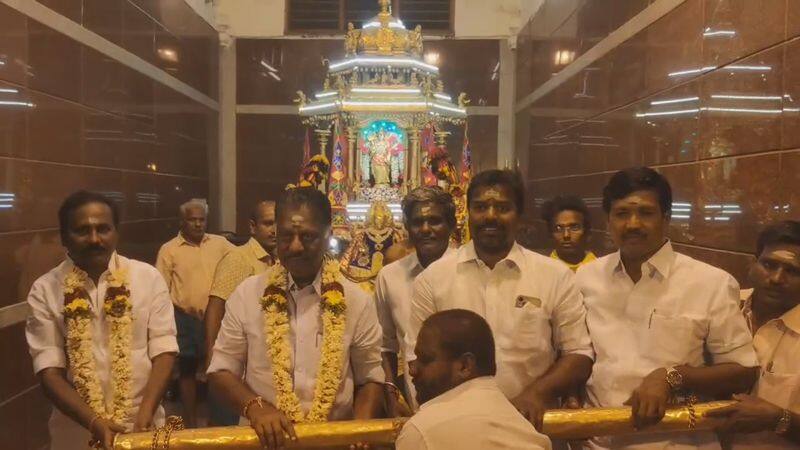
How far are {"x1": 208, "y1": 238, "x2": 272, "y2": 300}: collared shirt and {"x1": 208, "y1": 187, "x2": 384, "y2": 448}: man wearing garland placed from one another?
5.13ft

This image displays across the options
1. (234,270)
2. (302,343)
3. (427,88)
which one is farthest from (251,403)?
(427,88)

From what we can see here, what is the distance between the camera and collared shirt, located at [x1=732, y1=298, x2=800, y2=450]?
7.47 feet

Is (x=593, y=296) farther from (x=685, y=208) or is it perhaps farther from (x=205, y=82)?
(x=205, y=82)

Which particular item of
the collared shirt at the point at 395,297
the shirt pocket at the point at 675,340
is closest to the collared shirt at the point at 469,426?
the shirt pocket at the point at 675,340

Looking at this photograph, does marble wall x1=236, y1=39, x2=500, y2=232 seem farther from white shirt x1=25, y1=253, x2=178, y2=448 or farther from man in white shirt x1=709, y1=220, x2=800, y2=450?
man in white shirt x1=709, y1=220, x2=800, y2=450

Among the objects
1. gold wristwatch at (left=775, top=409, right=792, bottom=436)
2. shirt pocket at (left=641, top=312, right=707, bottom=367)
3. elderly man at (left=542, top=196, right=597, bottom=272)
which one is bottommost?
gold wristwatch at (left=775, top=409, right=792, bottom=436)

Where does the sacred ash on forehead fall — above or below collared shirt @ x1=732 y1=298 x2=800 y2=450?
above

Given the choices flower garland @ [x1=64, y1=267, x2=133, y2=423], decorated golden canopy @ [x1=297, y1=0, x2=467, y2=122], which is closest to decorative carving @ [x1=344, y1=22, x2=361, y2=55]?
decorated golden canopy @ [x1=297, y1=0, x2=467, y2=122]

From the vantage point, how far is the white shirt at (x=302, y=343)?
248 centimetres

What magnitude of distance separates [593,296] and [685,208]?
7.68 feet

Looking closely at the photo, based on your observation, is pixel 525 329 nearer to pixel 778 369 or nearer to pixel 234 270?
pixel 778 369

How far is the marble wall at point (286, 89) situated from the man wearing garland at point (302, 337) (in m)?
8.48

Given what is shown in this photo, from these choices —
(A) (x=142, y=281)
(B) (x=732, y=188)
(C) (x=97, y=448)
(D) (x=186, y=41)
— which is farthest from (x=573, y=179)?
(C) (x=97, y=448)

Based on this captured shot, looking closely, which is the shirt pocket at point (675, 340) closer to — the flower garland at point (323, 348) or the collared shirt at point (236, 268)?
the flower garland at point (323, 348)
